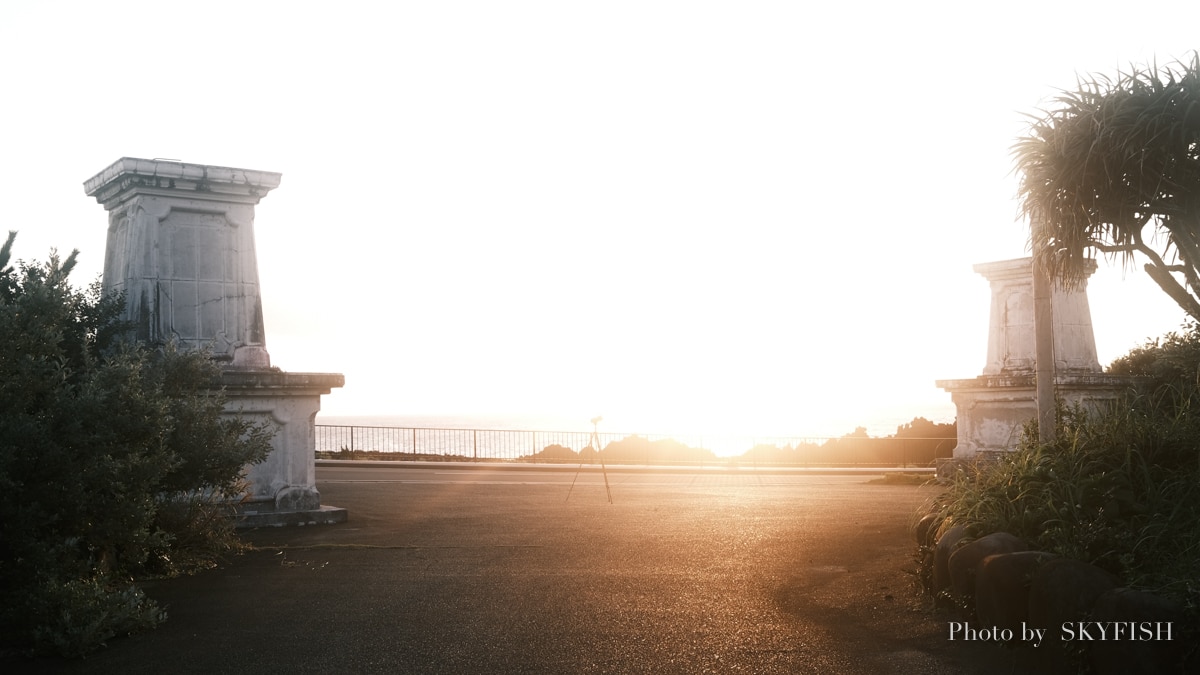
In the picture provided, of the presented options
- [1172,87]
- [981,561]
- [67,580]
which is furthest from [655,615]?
[1172,87]

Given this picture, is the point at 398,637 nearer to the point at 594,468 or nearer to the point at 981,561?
the point at 981,561

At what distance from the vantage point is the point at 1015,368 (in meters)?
18.8

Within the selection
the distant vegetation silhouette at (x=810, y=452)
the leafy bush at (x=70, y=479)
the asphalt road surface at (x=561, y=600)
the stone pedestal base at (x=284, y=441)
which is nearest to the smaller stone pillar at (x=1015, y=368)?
the asphalt road surface at (x=561, y=600)

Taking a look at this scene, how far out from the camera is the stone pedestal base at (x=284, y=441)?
38.7 ft

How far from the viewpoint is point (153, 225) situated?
12.0 meters

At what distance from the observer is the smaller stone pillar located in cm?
1712

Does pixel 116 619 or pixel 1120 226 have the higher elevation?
pixel 1120 226

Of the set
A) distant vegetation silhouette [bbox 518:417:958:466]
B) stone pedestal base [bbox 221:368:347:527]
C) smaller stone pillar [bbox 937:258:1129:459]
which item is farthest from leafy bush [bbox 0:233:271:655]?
distant vegetation silhouette [bbox 518:417:958:466]

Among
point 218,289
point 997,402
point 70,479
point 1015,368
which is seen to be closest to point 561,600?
point 70,479

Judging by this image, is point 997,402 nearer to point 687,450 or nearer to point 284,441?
point 284,441

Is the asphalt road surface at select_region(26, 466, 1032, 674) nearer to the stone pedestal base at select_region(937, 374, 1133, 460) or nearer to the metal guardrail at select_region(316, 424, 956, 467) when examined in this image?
the stone pedestal base at select_region(937, 374, 1133, 460)

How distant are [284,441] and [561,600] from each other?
5.66m

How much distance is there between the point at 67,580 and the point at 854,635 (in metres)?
5.13

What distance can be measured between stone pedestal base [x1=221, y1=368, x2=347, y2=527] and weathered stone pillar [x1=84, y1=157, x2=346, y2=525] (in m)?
0.01
